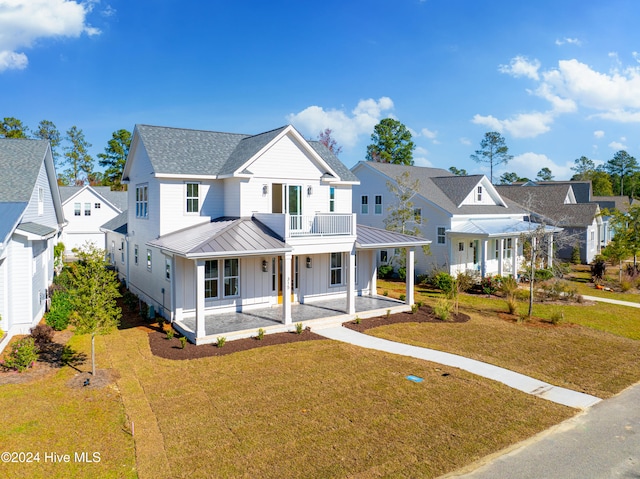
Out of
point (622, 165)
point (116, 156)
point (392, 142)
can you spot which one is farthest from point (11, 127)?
point (622, 165)

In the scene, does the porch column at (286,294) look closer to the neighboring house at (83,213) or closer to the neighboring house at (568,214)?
the neighboring house at (568,214)

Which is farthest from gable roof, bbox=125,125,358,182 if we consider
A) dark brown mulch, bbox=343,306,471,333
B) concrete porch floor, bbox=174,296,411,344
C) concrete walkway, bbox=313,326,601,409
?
concrete walkway, bbox=313,326,601,409

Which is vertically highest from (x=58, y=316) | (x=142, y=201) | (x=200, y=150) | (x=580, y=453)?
(x=200, y=150)

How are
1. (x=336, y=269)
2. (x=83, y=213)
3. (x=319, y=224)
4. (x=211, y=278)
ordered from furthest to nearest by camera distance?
(x=83, y=213)
(x=336, y=269)
(x=319, y=224)
(x=211, y=278)

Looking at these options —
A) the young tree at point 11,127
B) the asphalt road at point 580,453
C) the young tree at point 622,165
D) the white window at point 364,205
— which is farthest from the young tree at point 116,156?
the young tree at point 622,165

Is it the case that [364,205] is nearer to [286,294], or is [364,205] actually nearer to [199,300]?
[286,294]

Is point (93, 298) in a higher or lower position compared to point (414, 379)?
higher
